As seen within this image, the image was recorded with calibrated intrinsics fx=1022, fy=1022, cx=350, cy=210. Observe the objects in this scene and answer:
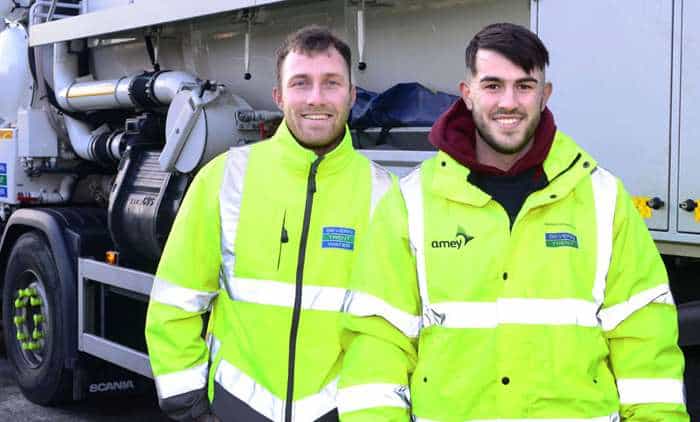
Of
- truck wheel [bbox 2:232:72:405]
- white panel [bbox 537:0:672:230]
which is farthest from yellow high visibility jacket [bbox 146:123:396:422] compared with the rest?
truck wheel [bbox 2:232:72:405]

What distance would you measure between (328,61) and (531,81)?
2.15ft

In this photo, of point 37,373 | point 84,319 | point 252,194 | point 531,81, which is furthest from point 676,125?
point 37,373

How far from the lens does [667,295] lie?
91.4 inches

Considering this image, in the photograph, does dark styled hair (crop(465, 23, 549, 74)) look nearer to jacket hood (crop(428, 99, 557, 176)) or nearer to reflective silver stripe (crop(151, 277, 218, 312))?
jacket hood (crop(428, 99, 557, 176))

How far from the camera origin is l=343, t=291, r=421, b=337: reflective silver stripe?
2367 mm

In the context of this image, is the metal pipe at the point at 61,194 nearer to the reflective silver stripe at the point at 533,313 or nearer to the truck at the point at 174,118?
the truck at the point at 174,118

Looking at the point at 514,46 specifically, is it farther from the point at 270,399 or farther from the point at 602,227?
the point at 270,399

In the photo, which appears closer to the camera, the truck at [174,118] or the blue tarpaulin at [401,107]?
the truck at [174,118]

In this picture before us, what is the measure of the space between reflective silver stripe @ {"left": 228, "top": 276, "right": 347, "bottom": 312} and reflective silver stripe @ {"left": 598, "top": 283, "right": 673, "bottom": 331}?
0.78 metres

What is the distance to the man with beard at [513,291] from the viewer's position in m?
2.28

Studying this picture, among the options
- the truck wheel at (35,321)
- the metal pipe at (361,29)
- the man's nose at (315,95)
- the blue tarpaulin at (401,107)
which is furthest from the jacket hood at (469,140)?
the truck wheel at (35,321)

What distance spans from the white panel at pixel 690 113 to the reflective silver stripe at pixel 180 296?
141 cm

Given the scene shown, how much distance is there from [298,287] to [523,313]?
73cm

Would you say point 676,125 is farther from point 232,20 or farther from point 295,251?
point 232,20
